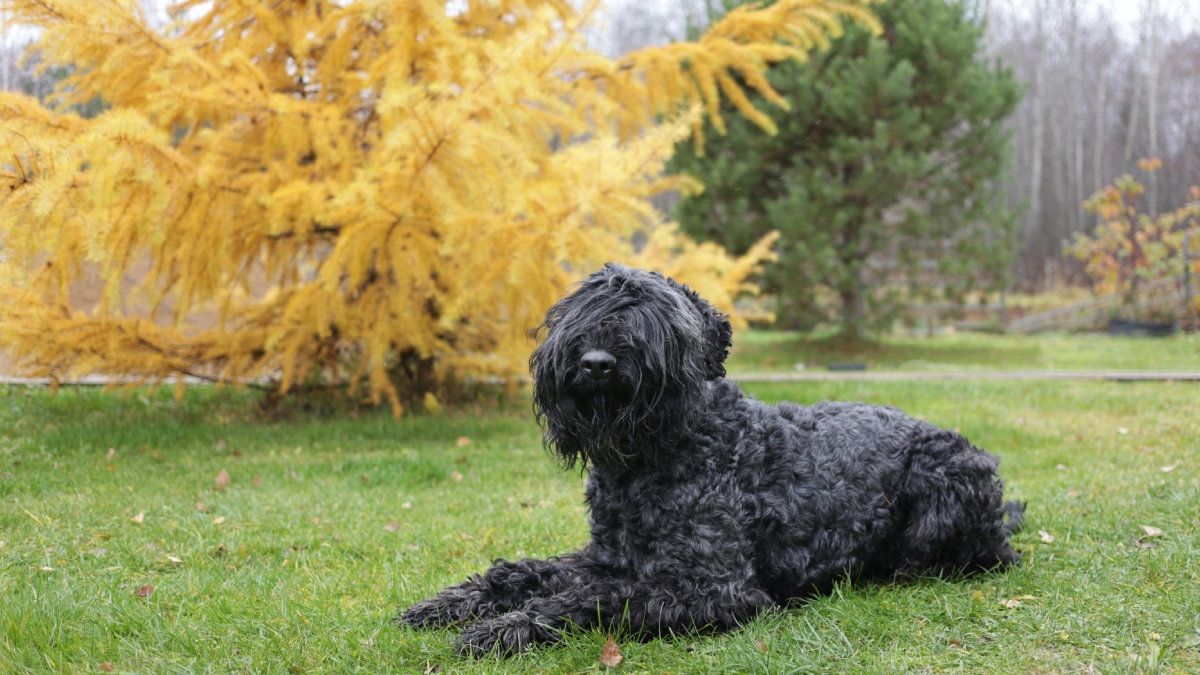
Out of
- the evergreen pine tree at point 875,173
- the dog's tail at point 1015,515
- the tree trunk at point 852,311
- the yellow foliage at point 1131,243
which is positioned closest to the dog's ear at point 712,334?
the dog's tail at point 1015,515

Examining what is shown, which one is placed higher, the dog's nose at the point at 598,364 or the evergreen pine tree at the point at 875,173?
the evergreen pine tree at the point at 875,173

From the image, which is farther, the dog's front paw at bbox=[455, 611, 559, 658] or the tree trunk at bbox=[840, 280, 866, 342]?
Result: the tree trunk at bbox=[840, 280, 866, 342]

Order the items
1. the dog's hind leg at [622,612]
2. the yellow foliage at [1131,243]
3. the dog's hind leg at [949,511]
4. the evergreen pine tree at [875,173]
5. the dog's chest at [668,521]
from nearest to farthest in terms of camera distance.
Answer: the dog's hind leg at [622,612] < the dog's chest at [668,521] < the dog's hind leg at [949,511] < the evergreen pine tree at [875,173] < the yellow foliage at [1131,243]

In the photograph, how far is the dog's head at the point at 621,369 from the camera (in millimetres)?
2932

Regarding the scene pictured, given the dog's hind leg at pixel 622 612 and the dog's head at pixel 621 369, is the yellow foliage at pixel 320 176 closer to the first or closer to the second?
the dog's head at pixel 621 369

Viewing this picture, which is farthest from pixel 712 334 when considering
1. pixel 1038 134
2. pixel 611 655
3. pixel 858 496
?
pixel 1038 134

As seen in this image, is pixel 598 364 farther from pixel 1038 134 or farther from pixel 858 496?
pixel 1038 134

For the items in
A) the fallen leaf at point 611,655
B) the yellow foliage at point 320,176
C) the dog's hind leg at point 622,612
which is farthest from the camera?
the yellow foliage at point 320,176

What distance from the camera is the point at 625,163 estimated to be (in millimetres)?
6660

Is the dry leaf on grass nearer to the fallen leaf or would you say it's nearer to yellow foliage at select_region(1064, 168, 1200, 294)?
the fallen leaf

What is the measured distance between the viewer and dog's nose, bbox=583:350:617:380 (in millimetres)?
2883

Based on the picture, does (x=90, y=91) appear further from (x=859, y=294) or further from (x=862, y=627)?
(x=859, y=294)

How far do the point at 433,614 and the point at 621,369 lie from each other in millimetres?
1203

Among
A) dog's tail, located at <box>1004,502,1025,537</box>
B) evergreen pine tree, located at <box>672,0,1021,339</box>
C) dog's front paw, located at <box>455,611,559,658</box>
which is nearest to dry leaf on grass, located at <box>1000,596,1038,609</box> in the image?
dog's tail, located at <box>1004,502,1025,537</box>
